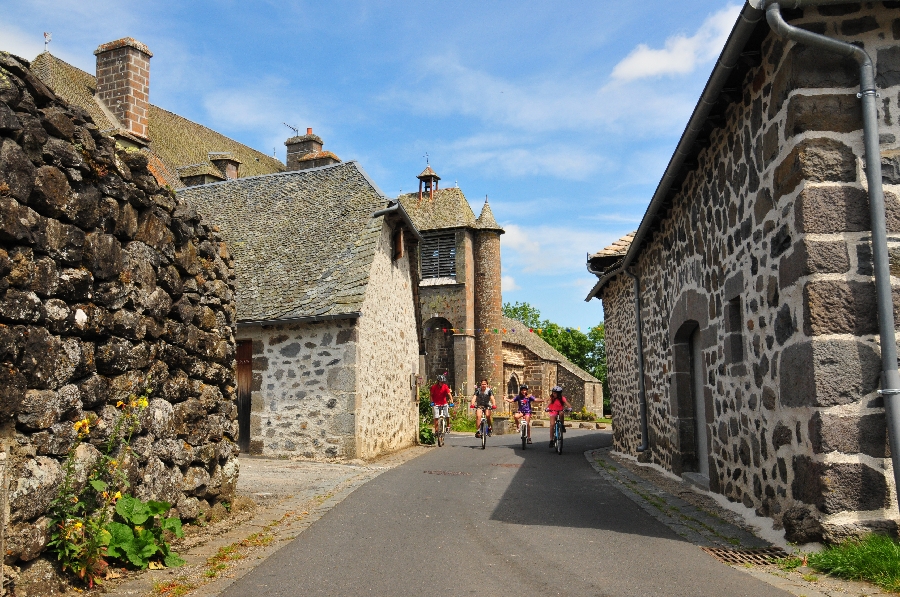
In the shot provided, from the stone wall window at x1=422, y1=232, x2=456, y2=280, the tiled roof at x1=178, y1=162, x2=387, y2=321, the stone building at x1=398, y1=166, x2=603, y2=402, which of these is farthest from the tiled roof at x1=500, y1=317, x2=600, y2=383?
the tiled roof at x1=178, y1=162, x2=387, y2=321

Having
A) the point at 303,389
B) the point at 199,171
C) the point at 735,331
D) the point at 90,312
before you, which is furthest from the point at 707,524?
the point at 199,171

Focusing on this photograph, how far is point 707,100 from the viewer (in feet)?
21.2

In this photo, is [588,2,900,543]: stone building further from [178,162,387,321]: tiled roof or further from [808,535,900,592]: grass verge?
[178,162,387,321]: tiled roof

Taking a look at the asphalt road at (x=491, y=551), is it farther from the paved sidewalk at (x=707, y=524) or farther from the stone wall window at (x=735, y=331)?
the stone wall window at (x=735, y=331)

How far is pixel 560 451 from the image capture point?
50.3 ft

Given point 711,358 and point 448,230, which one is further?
point 448,230

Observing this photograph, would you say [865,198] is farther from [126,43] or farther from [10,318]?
[126,43]

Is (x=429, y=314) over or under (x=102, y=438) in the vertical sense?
over

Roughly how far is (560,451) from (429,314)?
1825 cm

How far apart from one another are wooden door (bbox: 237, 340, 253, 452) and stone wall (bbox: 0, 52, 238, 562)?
7.89m

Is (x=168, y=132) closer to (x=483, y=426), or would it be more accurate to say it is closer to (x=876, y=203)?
(x=483, y=426)

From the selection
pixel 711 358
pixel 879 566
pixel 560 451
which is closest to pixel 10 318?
pixel 879 566

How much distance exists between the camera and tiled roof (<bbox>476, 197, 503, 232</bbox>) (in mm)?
33812

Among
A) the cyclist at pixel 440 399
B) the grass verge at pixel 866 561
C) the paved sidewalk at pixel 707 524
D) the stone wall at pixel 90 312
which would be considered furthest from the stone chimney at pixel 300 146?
the grass verge at pixel 866 561
